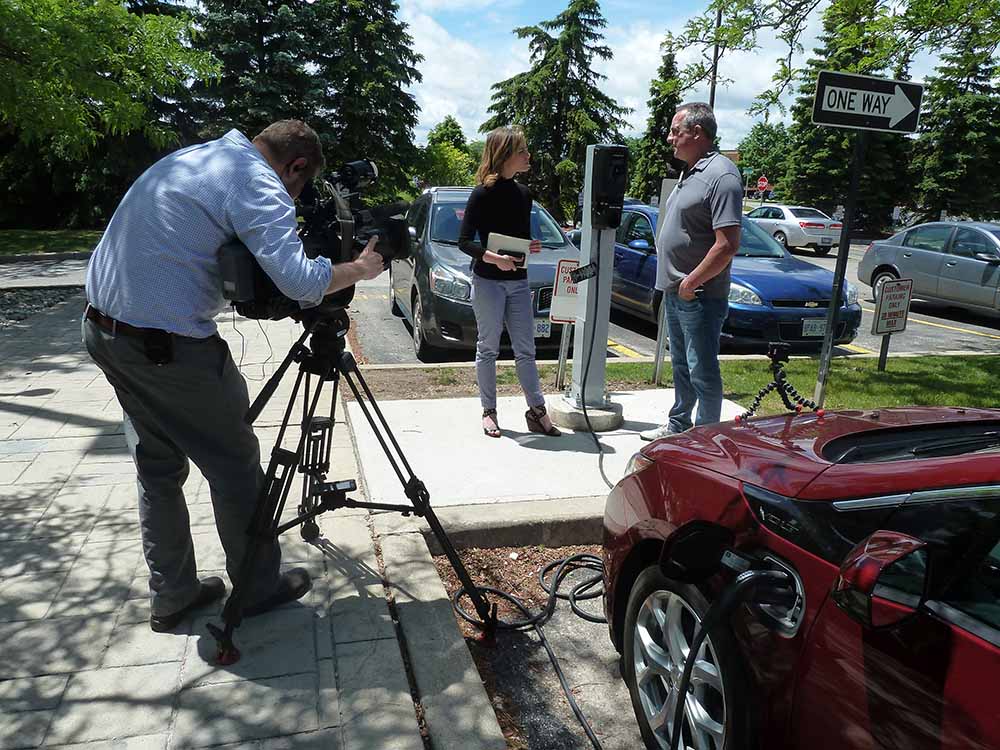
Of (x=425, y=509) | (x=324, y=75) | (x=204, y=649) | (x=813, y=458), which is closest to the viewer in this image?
(x=813, y=458)

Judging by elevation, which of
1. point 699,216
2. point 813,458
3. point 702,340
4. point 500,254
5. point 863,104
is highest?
point 863,104

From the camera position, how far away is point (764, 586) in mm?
1896

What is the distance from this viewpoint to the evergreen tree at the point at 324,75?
25.0 m

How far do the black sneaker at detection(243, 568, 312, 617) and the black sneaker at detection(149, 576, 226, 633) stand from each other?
19cm

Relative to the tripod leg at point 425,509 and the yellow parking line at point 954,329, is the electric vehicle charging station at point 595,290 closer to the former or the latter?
the tripod leg at point 425,509

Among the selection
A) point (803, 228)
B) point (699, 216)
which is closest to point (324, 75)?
point (803, 228)

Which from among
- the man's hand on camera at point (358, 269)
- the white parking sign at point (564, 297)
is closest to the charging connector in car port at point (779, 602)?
the man's hand on camera at point (358, 269)

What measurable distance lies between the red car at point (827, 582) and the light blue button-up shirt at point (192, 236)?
4.67 feet

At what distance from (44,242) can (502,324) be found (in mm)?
18130

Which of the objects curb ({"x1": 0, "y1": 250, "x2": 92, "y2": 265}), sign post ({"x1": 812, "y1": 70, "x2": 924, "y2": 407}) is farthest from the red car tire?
curb ({"x1": 0, "y1": 250, "x2": 92, "y2": 265})

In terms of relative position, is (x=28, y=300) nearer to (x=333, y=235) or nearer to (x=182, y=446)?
(x=182, y=446)

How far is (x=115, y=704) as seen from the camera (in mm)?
2500

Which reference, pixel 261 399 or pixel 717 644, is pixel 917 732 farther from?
pixel 261 399

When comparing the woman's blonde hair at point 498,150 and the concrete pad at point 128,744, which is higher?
the woman's blonde hair at point 498,150
